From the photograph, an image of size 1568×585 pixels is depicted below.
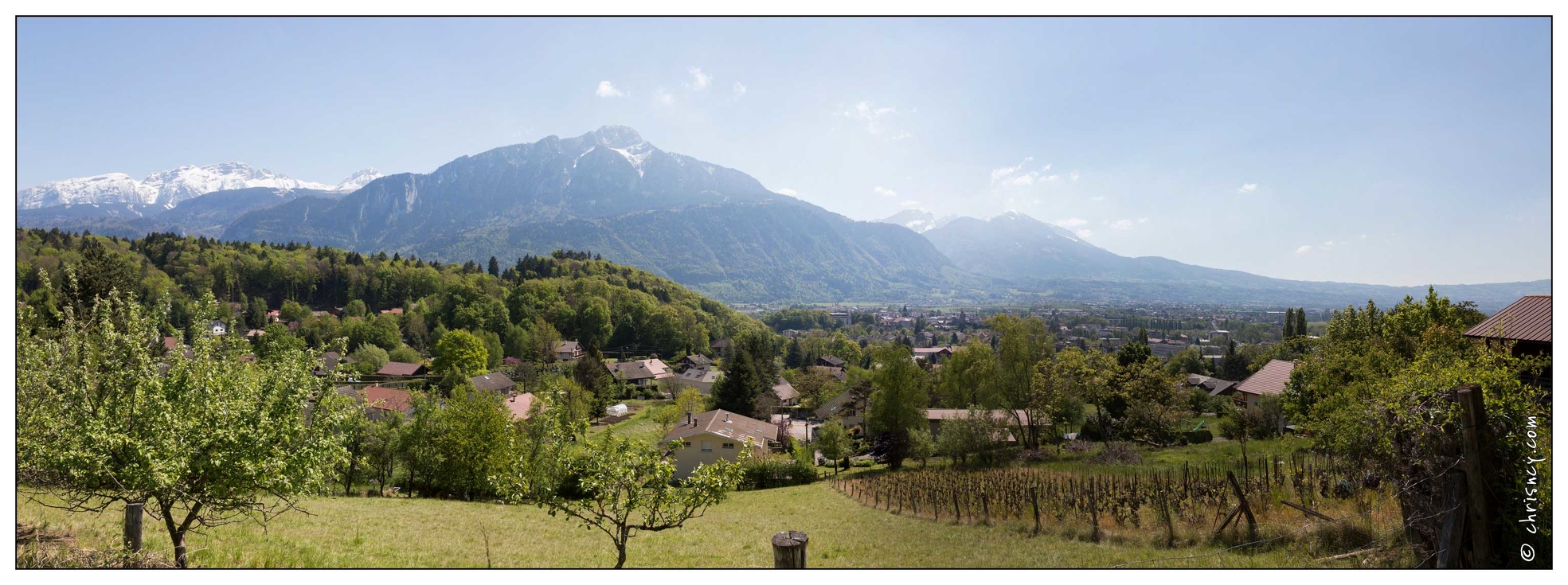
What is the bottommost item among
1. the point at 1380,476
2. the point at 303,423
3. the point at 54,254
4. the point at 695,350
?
the point at 695,350

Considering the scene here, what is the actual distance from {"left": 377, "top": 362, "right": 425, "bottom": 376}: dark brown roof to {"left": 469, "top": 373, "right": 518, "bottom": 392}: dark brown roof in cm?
821

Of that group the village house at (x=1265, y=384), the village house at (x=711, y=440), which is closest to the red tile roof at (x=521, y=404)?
the village house at (x=711, y=440)

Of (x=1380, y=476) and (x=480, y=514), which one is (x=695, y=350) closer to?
(x=480, y=514)

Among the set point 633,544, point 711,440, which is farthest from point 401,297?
point 633,544

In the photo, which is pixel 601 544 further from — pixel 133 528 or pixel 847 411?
pixel 847 411

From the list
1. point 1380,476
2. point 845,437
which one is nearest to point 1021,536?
point 1380,476

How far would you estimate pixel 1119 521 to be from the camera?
1052cm

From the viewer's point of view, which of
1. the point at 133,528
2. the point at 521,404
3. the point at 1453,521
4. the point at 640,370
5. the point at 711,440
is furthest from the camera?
the point at 640,370

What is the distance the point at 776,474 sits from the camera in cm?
2466

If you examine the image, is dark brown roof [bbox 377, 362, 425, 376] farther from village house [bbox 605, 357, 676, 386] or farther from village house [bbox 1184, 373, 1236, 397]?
village house [bbox 1184, 373, 1236, 397]

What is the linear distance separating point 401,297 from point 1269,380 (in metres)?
90.1

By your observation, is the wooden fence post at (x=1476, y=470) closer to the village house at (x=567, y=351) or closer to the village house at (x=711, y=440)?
the village house at (x=711, y=440)

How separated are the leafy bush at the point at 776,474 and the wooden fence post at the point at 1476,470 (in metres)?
20.3

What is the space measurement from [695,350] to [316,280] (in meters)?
Answer: 46.9
